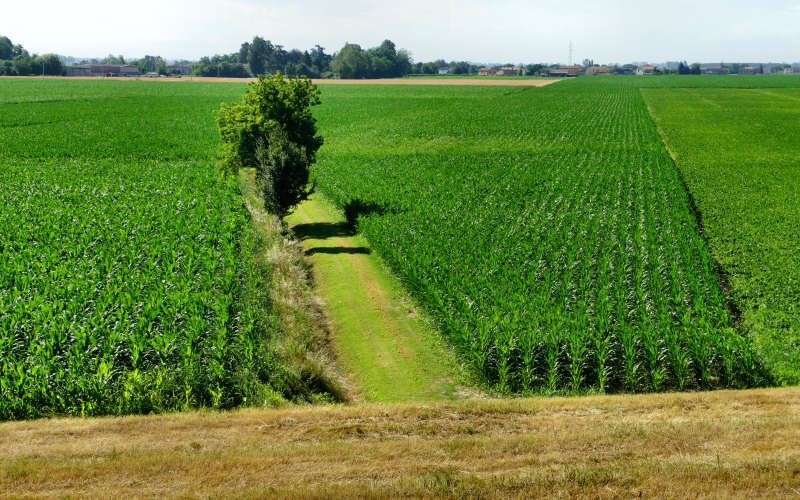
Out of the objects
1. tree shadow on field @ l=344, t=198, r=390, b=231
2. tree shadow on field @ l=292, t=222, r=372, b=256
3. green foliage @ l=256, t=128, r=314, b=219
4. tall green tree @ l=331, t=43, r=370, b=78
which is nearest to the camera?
tree shadow on field @ l=292, t=222, r=372, b=256

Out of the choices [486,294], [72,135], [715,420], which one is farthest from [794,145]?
[72,135]

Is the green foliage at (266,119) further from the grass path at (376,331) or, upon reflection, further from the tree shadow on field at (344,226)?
the grass path at (376,331)

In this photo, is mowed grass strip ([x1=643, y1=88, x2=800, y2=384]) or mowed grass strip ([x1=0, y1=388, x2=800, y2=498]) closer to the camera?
mowed grass strip ([x1=0, y1=388, x2=800, y2=498])

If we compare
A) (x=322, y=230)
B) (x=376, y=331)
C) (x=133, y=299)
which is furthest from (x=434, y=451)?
(x=322, y=230)

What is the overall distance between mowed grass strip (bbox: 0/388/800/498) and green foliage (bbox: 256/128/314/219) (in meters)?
14.9

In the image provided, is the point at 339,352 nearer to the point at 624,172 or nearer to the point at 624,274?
the point at 624,274

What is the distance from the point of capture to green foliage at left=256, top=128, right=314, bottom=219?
82.9 feet

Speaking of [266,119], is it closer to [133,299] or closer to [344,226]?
[344,226]

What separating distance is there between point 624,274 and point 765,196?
16.8 metres

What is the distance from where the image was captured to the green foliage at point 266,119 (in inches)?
1056

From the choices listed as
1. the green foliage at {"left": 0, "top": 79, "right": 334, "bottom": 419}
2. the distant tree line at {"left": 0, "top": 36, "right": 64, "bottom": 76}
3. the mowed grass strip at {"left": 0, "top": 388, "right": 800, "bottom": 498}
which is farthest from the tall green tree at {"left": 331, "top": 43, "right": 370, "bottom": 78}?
the mowed grass strip at {"left": 0, "top": 388, "right": 800, "bottom": 498}

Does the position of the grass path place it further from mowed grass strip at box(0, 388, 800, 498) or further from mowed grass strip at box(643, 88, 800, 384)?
mowed grass strip at box(643, 88, 800, 384)

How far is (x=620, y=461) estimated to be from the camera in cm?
942

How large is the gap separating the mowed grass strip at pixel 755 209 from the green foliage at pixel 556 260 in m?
0.91
